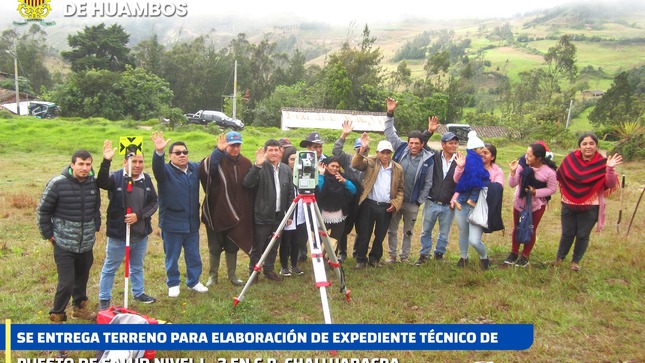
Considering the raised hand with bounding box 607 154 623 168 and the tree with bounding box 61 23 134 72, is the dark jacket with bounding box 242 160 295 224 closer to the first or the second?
the raised hand with bounding box 607 154 623 168

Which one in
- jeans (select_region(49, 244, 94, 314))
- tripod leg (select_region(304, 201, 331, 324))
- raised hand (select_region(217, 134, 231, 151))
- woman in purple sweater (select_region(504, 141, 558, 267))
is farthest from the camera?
woman in purple sweater (select_region(504, 141, 558, 267))

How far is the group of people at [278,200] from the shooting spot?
14.4 ft

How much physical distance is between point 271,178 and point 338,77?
40.7 metres

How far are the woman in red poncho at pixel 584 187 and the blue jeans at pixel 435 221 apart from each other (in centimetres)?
142

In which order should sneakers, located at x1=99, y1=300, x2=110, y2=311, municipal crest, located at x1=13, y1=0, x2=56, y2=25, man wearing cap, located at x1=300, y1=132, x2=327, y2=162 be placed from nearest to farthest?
sneakers, located at x1=99, y1=300, x2=110, y2=311 → man wearing cap, located at x1=300, y1=132, x2=327, y2=162 → municipal crest, located at x1=13, y1=0, x2=56, y2=25

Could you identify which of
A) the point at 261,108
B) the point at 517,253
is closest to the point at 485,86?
the point at 261,108

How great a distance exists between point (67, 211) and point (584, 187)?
574cm

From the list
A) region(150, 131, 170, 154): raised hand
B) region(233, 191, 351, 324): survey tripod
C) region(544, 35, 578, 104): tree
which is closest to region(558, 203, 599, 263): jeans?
region(233, 191, 351, 324): survey tripod

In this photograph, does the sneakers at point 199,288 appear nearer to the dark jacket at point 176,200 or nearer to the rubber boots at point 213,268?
the rubber boots at point 213,268

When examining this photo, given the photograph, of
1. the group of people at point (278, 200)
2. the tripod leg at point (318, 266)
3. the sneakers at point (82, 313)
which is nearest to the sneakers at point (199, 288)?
the group of people at point (278, 200)

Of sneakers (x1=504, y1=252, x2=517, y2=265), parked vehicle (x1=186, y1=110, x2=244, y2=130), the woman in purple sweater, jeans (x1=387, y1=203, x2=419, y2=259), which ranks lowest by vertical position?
parked vehicle (x1=186, y1=110, x2=244, y2=130)

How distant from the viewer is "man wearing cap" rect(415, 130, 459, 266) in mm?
5805

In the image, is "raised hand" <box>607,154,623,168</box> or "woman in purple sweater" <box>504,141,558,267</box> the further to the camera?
"woman in purple sweater" <box>504,141,558,267</box>

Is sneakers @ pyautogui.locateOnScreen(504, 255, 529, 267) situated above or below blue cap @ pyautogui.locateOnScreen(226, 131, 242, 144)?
below
